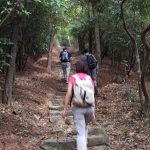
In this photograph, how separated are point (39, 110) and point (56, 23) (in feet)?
10.4

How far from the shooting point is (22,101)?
8.26 m

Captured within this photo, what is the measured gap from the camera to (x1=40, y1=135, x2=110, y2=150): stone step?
5.52m

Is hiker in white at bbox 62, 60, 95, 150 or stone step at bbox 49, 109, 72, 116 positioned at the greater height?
hiker in white at bbox 62, 60, 95, 150

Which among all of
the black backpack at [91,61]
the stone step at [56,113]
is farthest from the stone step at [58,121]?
the black backpack at [91,61]

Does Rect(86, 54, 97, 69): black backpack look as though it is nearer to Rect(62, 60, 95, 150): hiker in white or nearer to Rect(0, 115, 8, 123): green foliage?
Rect(0, 115, 8, 123): green foliage

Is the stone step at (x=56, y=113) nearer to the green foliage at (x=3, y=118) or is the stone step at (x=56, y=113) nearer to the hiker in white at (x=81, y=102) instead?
the green foliage at (x=3, y=118)

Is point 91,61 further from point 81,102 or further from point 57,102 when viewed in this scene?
point 81,102

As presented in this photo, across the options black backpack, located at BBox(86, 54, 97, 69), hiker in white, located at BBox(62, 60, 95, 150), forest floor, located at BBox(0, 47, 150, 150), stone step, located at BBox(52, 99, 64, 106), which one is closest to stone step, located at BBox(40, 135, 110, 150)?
forest floor, located at BBox(0, 47, 150, 150)

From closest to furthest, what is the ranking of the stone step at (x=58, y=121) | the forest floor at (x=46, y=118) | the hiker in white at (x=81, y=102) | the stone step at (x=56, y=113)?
the hiker in white at (x=81, y=102)
the forest floor at (x=46, y=118)
the stone step at (x=58, y=121)
the stone step at (x=56, y=113)

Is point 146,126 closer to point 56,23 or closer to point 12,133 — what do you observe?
point 12,133

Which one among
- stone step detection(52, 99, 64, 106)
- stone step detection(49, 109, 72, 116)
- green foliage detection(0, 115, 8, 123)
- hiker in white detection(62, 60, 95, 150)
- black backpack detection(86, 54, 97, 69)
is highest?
black backpack detection(86, 54, 97, 69)

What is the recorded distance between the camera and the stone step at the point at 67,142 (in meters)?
5.52

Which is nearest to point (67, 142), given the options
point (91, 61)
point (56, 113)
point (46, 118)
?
point (46, 118)

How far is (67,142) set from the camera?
5652mm
